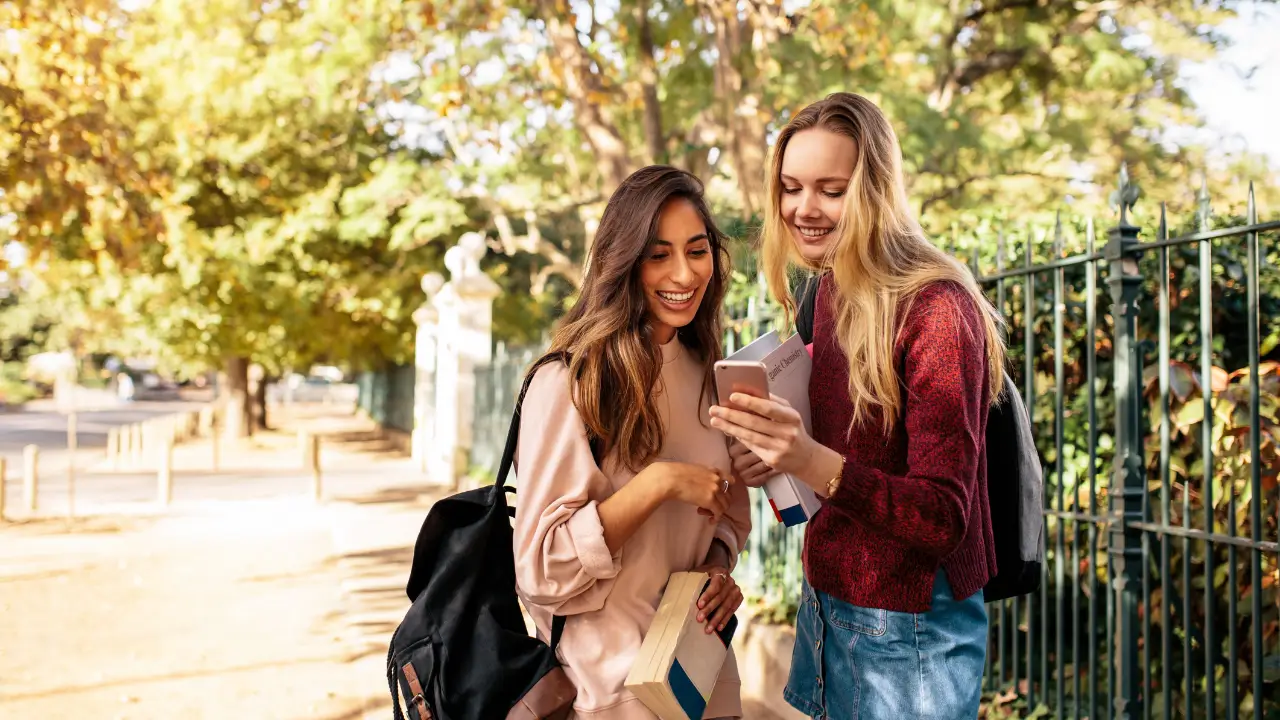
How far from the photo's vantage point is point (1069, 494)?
188 inches

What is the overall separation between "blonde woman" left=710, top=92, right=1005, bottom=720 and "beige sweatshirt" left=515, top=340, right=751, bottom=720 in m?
0.20

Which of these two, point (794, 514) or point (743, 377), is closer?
point (743, 377)

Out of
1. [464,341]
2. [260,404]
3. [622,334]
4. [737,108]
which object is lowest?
[260,404]

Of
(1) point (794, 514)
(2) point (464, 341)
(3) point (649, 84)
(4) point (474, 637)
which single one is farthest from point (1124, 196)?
(2) point (464, 341)

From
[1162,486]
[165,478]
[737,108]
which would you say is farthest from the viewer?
[165,478]

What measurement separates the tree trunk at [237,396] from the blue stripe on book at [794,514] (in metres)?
27.0

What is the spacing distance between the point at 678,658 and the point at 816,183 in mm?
876

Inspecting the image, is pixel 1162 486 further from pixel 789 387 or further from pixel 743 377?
pixel 743 377

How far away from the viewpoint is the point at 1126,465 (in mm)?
3701

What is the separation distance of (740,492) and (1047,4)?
14312mm

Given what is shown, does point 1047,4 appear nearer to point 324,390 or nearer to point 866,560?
point 866,560

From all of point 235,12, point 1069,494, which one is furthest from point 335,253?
point 1069,494

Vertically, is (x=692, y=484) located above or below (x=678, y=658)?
above

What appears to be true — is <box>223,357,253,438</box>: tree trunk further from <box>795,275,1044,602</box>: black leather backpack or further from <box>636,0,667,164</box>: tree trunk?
<box>795,275,1044,602</box>: black leather backpack
